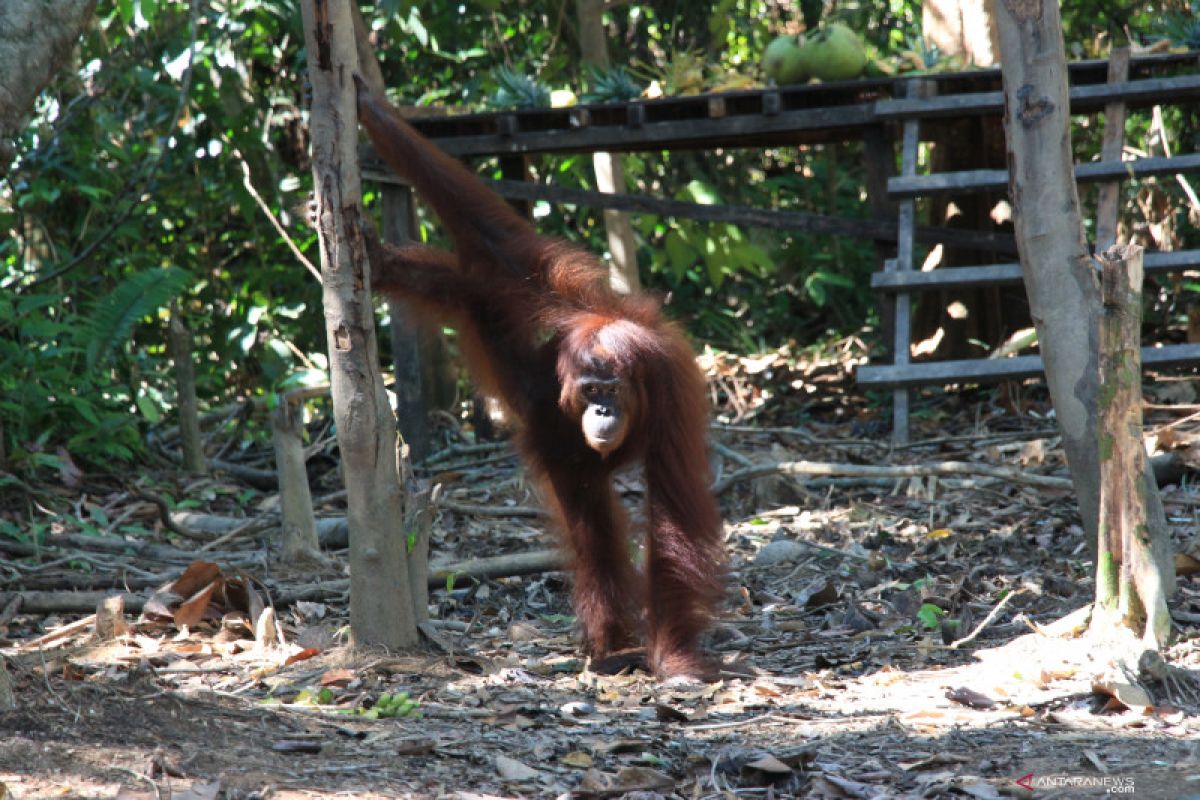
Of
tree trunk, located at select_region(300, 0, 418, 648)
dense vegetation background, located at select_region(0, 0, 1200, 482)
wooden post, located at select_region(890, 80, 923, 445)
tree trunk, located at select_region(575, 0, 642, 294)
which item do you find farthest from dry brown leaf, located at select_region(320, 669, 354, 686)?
tree trunk, located at select_region(575, 0, 642, 294)

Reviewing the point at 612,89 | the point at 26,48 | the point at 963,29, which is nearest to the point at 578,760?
the point at 26,48

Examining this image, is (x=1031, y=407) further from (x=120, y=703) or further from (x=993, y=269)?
(x=120, y=703)

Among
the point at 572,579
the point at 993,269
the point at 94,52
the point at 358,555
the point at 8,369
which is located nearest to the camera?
the point at 358,555

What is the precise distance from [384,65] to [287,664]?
6633mm

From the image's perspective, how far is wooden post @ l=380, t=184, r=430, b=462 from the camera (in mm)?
6863

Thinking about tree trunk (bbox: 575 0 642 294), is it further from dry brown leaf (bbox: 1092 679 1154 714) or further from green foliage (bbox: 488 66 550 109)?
dry brown leaf (bbox: 1092 679 1154 714)

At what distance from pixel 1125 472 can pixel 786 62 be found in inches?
157

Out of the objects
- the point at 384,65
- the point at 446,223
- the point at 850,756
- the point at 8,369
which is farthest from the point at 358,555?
the point at 384,65

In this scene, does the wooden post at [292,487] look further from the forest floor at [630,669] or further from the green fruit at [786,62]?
the green fruit at [786,62]

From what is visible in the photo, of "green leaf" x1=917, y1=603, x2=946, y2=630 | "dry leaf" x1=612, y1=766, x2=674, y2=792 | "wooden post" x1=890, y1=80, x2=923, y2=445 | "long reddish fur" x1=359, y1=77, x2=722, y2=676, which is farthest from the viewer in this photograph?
"wooden post" x1=890, y1=80, x2=923, y2=445

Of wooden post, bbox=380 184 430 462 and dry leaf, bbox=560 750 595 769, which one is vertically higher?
wooden post, bbox=380 184 430 462

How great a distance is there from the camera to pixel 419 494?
3.71m

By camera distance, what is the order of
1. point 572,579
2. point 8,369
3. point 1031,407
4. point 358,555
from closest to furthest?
point 358,555
point 572,579
point 8,369
point 1031,407

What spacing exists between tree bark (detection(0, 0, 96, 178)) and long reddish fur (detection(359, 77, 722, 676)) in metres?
1.05
